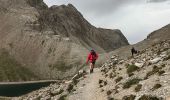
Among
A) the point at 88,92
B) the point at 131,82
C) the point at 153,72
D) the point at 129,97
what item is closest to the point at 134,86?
the point at 131,82

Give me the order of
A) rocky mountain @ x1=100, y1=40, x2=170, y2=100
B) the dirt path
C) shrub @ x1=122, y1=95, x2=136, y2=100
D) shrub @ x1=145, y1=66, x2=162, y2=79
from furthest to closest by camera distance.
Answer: the dirt path
shrub @ x1=145, y1=66, x2=162, y2=79
shrub @ x1=122, y1=95, x2=136, y2=100
rocky mountain @ x1=100, y1=40, x2=170, y2=100

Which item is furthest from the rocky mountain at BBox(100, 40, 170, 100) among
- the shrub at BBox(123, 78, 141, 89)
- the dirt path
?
the dirt path

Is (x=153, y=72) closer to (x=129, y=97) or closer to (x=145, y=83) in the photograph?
(x=145, y=83)

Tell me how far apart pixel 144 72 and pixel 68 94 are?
8.44m

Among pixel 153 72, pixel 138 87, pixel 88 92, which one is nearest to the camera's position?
pixel 138 87

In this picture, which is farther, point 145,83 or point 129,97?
point 145,83

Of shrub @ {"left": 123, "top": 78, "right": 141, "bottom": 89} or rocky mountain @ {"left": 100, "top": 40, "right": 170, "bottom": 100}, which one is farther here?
shrub @ {"left": 123, "top": 78, "right": 141, "bottom": 89}

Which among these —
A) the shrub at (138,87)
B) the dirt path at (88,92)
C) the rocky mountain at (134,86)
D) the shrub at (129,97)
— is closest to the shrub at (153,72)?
the rocky mountain at (134,86)

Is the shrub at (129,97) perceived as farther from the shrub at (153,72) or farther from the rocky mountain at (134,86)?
the shrub at (153,72)

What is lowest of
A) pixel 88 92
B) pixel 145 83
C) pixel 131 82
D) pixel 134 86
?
pixel 88 92

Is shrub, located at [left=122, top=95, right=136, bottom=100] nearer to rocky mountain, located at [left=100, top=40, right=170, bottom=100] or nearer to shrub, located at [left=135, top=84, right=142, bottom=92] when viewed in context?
rocky mountain, located at [left=100, top=40, right=170, bottom=100]

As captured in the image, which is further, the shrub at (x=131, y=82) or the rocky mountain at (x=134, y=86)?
the shrub at (x=131, y=82)

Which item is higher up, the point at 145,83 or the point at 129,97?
the point at 145,83

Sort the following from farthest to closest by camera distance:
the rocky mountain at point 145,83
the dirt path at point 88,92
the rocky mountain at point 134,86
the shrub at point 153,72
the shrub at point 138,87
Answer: the dirt path at point 88,92 → the shrub at point 153,72 → the shrub at point 138,87 → the rocky mountain at point 134,86 → the rocky mountain at point 145,83
